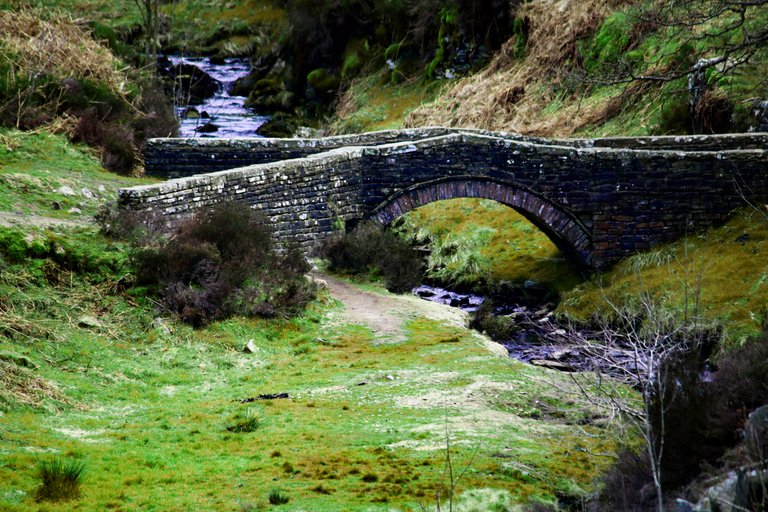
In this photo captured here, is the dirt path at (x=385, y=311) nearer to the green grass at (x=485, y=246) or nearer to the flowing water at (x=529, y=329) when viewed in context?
the flowing water at (x=529, y=329)

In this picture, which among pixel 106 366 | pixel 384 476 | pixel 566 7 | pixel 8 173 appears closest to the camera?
pixel 384 476

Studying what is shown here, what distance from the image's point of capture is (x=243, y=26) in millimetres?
46312

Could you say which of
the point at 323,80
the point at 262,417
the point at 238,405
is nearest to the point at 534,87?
the point at 323,80

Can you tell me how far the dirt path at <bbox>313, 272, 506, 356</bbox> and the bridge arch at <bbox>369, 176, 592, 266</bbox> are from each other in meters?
2.58

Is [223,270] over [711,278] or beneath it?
beneath

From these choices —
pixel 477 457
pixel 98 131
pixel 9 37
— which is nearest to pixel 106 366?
pixel 477 457

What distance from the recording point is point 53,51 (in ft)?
72.0

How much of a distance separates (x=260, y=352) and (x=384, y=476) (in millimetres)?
5089

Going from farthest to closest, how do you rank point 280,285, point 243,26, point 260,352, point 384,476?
point 243,26, point 280,285, point 260,352, point 384,476

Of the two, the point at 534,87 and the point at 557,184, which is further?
the point at 534,87

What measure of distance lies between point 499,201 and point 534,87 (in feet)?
32.0

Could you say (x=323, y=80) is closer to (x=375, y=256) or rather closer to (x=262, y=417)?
(x=375, y=256)

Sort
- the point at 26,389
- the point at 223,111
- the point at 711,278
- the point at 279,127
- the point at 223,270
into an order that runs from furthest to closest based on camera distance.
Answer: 1. the point at 223,111
2. the point at 279,127
3. the point at 711,278
4. the point at 223,270
5. the point at 26,389

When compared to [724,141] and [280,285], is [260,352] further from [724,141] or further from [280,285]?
[724,141]
